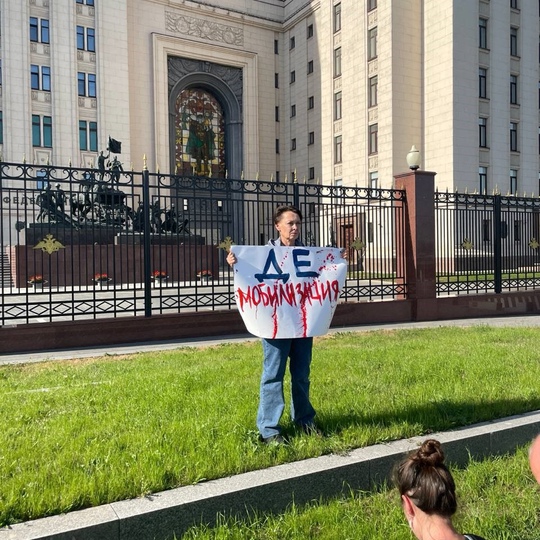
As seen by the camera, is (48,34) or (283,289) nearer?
(283,289)

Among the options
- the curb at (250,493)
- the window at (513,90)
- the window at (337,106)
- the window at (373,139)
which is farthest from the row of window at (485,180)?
the curb at (250,493)

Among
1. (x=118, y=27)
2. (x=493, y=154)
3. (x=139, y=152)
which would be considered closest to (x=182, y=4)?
(x=118, y=27)

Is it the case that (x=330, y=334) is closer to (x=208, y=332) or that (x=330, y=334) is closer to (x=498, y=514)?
(x=208, y=332)

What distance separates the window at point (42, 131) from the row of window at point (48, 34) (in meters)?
5.07

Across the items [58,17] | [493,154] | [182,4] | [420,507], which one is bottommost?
[420,507]

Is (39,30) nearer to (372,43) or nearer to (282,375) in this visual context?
(372,43)

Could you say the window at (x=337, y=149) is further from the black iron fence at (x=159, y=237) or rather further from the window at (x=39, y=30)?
the black iron fence at (x=159, y=237)

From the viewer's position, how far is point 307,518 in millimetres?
3104

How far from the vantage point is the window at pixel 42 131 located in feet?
112

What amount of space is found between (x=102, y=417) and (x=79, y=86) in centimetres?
3608

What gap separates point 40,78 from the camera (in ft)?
113

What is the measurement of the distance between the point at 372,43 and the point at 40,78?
22206 mm

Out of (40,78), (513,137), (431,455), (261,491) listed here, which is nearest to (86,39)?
(40,78)

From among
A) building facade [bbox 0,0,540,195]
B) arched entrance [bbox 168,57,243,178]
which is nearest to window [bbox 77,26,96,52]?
building facade [bbox 0,0,540,195]
